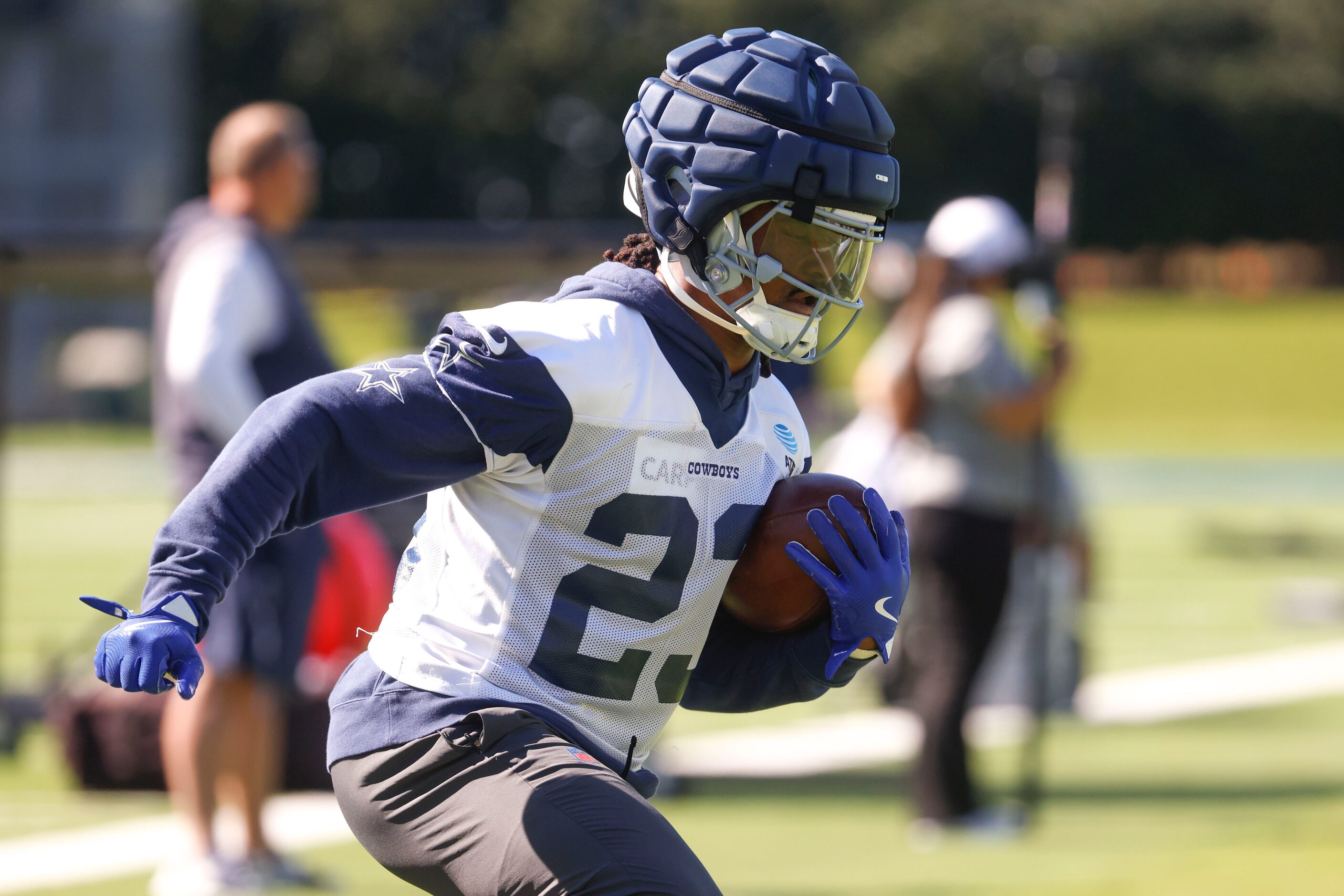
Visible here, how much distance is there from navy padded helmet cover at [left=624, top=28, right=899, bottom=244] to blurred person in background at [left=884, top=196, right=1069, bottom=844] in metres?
3.07

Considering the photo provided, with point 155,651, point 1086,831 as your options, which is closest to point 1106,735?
point 1086,831

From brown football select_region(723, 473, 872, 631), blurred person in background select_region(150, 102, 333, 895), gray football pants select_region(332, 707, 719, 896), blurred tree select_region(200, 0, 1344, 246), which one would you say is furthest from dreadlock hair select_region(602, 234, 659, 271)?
blurred tree select_region(200, 0, 1344, 246)

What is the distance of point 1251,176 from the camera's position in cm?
5509

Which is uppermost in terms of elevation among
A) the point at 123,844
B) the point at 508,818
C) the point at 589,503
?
the point at 589,503

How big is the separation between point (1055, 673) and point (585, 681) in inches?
221

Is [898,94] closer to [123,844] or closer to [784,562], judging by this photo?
[123,844]

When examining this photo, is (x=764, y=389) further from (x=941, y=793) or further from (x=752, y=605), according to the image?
(x=941, y=793)

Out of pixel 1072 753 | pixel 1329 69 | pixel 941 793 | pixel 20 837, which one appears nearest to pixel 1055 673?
pixel 1072 753

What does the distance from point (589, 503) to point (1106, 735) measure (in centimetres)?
542

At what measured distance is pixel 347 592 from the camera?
626cm

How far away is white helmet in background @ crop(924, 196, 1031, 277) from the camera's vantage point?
5.85m

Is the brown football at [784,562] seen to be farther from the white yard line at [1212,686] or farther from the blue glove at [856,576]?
the white yard line at [1212,686]

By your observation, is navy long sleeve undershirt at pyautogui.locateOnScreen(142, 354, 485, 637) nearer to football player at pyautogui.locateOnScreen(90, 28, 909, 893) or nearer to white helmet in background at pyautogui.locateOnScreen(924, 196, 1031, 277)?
football player at pyautogui.locateOnScreen(90, 28, 909, 893)

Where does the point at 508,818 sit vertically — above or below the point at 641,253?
below
